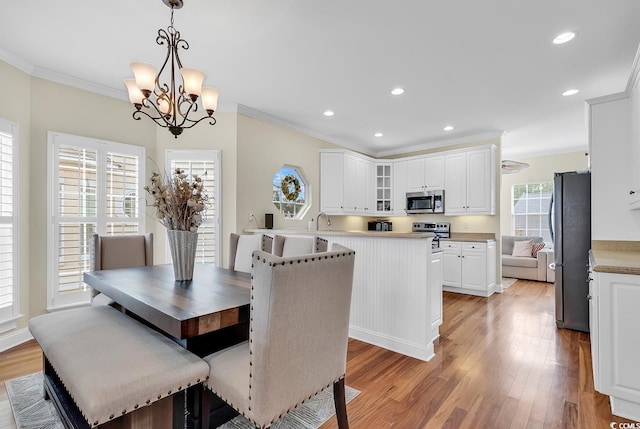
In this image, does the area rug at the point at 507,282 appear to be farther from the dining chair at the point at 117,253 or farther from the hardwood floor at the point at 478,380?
the dining chair at the point at 117,253

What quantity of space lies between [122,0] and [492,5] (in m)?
2.45

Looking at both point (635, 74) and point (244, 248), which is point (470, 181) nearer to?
point (635, 74)

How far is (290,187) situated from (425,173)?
8.56 ft

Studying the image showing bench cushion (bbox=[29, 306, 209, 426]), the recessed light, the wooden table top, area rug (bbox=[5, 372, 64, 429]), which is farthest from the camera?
the recessed light

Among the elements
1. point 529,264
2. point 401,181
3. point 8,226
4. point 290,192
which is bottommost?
point 529,264

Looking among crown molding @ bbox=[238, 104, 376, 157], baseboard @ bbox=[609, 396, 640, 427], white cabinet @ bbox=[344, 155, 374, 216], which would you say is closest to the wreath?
crown molding @ bbox=[238, 104, 376, 157]

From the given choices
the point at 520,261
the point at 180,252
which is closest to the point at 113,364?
the point at 180,252

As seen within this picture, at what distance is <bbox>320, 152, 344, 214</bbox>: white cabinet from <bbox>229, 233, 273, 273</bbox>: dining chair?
2369 millimetres

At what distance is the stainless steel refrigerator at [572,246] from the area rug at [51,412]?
2756 millimetres

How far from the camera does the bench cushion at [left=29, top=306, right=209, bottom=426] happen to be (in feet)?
3.71

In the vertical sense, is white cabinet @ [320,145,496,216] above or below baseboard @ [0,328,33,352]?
above

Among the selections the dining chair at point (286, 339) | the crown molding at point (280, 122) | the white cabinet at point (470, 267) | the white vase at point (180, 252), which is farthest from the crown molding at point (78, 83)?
the white cabinet at point (470, 267)

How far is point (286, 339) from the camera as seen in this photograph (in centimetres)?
124

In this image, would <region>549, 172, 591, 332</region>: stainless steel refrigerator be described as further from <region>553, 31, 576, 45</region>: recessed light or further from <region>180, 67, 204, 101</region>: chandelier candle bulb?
<region>180, 67, 204, 101</region>: chandelier candle bulb
